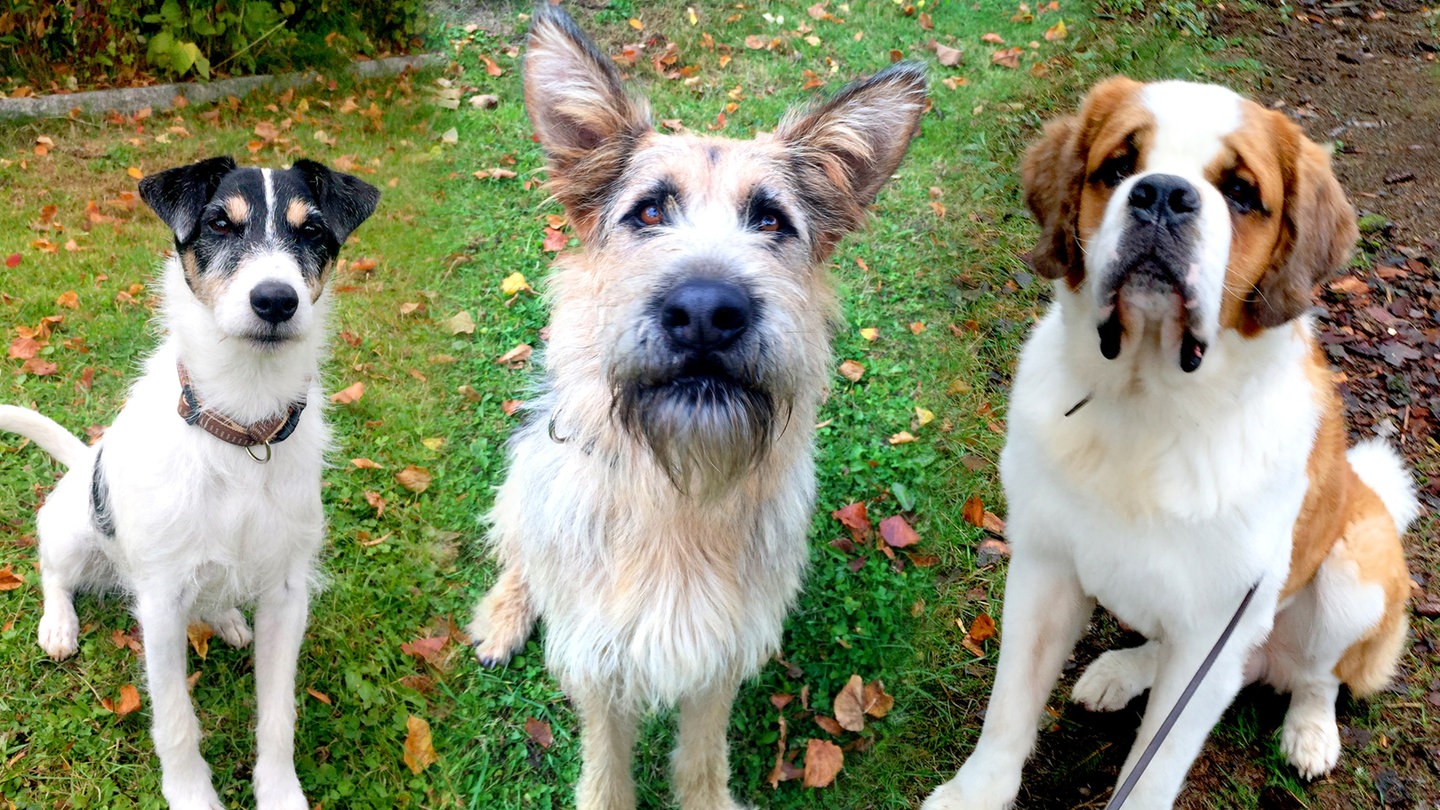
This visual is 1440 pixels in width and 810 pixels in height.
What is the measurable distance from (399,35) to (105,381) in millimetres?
4599

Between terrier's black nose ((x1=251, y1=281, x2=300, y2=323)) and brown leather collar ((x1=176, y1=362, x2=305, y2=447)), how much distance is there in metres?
0.37

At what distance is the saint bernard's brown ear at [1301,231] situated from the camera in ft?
7.38

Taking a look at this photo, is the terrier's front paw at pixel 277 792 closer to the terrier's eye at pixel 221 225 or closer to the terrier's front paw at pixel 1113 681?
the terrier's eye at pixel 221 225

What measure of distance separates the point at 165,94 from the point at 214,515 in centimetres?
631

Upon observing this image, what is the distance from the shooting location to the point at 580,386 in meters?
2.74

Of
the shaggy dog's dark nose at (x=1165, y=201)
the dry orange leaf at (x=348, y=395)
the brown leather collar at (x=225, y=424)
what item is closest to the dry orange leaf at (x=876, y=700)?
the shaggy dog's dark nose at (x=1165, y=201)

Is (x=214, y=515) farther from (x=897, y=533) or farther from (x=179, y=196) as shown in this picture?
(x=897, y=533)

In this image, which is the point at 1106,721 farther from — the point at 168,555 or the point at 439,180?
the point at 439,180

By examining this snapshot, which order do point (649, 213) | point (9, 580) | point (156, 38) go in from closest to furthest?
1. point (649, 213)
2. point (9, 580)
3. point (156, 38)

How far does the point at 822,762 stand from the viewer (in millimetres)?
3391

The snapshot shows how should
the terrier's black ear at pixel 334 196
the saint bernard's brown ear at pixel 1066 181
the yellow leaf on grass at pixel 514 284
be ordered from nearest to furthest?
1. the saint bernard's brown ear at pixel 1066 181
2. the terrier's black ear at pixel 334 196
3. the yellow leaf on grass at pixel 514 284

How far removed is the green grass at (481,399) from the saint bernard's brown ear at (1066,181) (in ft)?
2.61

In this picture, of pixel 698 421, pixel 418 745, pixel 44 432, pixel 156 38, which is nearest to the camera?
pixel 698 421

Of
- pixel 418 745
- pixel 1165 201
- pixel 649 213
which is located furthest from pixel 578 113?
pixel 418 745
